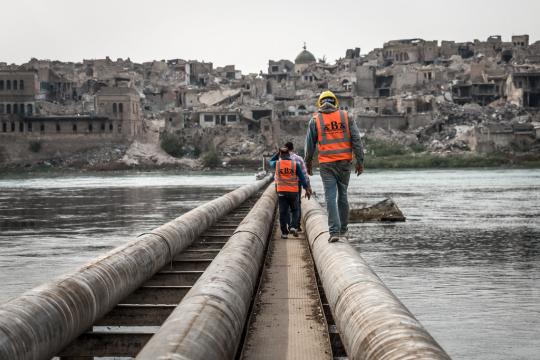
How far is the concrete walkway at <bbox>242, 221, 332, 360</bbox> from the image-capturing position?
7.07m

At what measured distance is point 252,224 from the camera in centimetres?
1374

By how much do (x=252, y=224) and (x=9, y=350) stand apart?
785cm

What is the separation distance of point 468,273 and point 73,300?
9.81m

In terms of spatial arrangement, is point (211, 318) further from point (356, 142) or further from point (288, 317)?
point (356, 142)

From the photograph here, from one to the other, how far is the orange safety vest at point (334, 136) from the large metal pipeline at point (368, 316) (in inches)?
47.7

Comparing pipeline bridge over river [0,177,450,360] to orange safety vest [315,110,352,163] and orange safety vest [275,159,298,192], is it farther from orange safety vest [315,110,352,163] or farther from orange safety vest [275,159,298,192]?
orange safety vest [275,159,298,192]

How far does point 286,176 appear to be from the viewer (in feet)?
47.1

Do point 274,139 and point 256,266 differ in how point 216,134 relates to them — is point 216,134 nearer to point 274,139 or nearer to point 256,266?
point 274,139

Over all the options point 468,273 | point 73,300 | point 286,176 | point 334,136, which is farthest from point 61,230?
point 73,300

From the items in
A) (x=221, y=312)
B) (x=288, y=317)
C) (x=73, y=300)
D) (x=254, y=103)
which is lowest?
(x=288, y=317)

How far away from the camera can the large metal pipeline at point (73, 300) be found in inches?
254

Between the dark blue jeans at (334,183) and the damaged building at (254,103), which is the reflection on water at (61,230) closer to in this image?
the dark blue jeans at (334,183)

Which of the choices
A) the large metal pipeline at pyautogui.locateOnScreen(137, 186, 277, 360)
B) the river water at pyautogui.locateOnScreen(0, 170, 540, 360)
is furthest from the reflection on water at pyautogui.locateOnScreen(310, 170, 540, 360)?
the large metal pipeline at pyautogui.locateOnScreen(137, 186, 277, 360)

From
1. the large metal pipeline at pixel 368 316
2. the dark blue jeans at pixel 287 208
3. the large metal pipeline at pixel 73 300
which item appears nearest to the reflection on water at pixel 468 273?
the dark blue jeans at pixel 287 208
